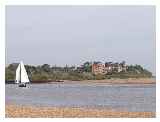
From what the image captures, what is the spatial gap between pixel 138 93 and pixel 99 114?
451 millimetres

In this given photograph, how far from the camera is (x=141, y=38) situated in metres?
3.69

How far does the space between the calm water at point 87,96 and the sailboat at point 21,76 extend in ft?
0.20

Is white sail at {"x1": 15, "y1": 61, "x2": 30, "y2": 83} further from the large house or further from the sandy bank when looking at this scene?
the large house

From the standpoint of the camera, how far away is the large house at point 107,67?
3.78m

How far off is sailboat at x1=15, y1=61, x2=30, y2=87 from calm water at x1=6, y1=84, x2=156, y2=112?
6 cm

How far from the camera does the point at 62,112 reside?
3.66 meters

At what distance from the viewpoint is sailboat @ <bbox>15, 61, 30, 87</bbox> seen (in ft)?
12.4

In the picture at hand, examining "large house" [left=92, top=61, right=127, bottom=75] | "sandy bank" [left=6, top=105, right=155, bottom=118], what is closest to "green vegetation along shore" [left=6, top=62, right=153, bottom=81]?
"large house" [left=92, top=61, right=127, bottom=75]

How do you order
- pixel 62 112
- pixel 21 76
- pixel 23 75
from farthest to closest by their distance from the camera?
1. pixel 23 75
2. pixel 21 76
3. pixel 62 112

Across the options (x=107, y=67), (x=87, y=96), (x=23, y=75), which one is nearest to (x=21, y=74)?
(x=23, y=75)

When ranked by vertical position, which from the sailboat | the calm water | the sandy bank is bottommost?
the sandy bank

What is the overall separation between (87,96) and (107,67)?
320 mm

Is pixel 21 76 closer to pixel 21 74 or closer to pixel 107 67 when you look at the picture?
pixel 21 74
